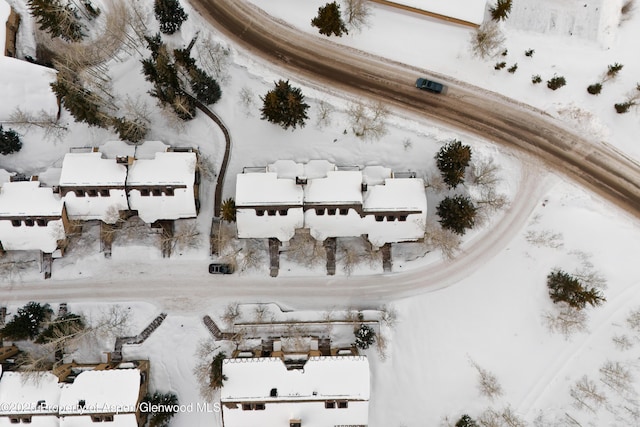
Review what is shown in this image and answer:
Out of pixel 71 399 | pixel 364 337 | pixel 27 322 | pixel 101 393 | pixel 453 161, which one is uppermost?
pixel 453 161

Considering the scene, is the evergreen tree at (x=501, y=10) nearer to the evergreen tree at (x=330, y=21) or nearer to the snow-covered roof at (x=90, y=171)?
the evergreen tree at (x=330, y=21)

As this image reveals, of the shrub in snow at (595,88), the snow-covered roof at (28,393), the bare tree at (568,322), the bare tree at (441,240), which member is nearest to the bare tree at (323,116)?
the bare tree at (441,240)

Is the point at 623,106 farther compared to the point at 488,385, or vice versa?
the point at 623,106

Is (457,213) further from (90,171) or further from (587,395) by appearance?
(90,171)

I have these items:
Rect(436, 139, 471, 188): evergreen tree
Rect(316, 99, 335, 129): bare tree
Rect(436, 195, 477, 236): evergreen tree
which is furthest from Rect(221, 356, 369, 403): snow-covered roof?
Rect(316, 99, 335, 129): bare tree

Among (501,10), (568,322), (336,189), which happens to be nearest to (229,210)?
(336,189)

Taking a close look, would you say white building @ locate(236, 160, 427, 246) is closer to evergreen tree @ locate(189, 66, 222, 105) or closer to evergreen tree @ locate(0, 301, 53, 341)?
evergreen tree @ locate(189, 66, 222, 105)
